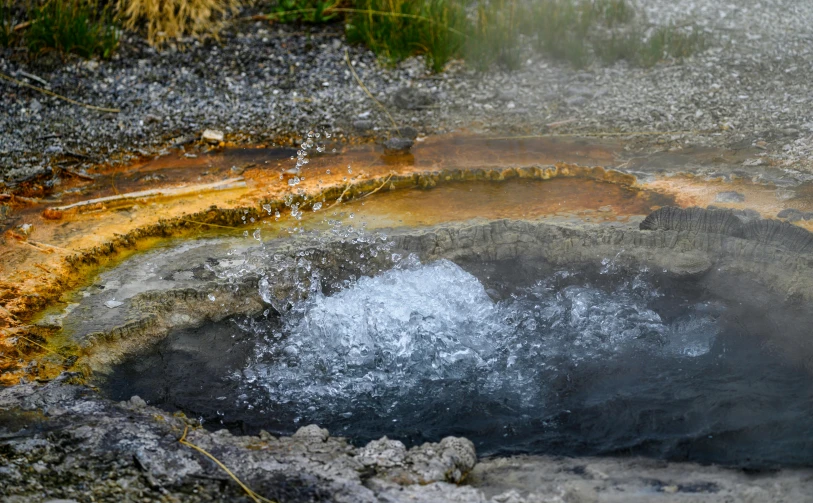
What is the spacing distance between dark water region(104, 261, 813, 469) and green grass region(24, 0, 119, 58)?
3.72 m

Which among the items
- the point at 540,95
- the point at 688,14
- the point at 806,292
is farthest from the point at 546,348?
the point at 688,14

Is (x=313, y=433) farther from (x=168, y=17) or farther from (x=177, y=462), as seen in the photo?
(x=168, y=17)

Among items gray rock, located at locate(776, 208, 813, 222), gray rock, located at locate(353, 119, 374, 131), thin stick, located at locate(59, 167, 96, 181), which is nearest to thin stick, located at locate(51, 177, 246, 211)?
thin stick, located at locate(59, 167, 96, 181)

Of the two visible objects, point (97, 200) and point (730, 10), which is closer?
point (97, 200)

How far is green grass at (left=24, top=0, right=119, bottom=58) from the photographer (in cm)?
661

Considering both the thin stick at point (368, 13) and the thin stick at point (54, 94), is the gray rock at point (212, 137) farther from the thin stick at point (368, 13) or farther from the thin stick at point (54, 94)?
the thin stick at point (368, 13)

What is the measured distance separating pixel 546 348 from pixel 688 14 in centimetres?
422

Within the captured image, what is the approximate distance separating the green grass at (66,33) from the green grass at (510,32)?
1556 millimetres

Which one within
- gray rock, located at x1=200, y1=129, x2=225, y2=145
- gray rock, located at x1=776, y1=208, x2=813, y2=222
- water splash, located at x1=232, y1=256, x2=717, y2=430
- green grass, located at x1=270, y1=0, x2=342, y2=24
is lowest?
water splash, located at x1=232, y1=256, x2=717, y2=430

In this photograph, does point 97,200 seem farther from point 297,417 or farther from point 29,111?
point 297,417

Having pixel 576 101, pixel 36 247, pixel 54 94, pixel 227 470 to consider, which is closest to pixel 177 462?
pixel 227 470

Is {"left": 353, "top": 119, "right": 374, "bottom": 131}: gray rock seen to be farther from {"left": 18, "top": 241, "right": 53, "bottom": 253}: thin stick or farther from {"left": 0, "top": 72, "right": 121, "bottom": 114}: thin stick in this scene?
{"left": 18, "top": 241, "right": 53, "bottom": 253}: thin stick

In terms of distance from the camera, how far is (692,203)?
449 cm

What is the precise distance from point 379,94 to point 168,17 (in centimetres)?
204
